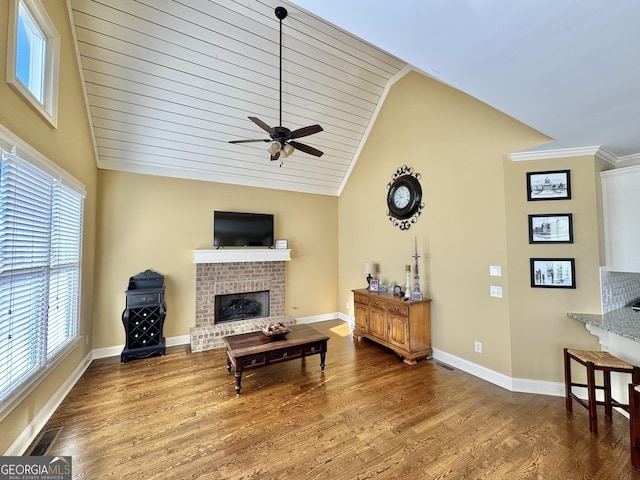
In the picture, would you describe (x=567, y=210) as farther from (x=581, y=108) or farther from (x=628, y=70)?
(x=628, y=70)

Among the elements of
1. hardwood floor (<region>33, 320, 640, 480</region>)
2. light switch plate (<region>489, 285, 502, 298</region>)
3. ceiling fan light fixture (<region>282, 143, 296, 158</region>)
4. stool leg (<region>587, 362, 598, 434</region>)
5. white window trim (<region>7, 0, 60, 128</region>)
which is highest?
white window trim (<region>7, 0, 60, 128</region>)

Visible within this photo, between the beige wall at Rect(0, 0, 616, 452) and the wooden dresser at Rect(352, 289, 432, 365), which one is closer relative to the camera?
the beige wall at Rect(0, 0, 616, 452)

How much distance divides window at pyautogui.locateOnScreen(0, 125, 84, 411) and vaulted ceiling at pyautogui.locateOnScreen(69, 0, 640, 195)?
154 cm

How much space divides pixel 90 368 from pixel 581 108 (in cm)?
603

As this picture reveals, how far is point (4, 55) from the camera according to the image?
188 centimetres

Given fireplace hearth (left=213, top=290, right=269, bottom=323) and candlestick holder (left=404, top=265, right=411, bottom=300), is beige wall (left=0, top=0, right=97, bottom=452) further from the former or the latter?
candlestick holder (left=404, top=265, right=411, bottom=300)

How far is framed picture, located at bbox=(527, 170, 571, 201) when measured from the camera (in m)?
2.91

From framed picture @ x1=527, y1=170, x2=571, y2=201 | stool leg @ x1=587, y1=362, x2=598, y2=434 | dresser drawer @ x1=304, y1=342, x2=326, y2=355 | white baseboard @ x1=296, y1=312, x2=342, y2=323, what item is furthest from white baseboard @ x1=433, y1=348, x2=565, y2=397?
white baseboard @ x1=296, y1=312, x2=342, y2=323

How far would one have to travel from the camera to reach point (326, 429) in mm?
2406

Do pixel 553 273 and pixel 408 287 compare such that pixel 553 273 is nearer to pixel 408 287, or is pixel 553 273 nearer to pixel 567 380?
pixel 567 380

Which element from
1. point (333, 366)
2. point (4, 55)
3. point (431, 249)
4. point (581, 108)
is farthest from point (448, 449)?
point (4, 55)

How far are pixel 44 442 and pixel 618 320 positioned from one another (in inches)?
208

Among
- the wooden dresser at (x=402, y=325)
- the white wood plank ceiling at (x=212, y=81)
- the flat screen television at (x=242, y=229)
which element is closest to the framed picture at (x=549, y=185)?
the wooden dresser at (x=402, y=325)

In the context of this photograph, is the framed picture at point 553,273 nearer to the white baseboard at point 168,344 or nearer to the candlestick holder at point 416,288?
the white baseboard at point 168,344
